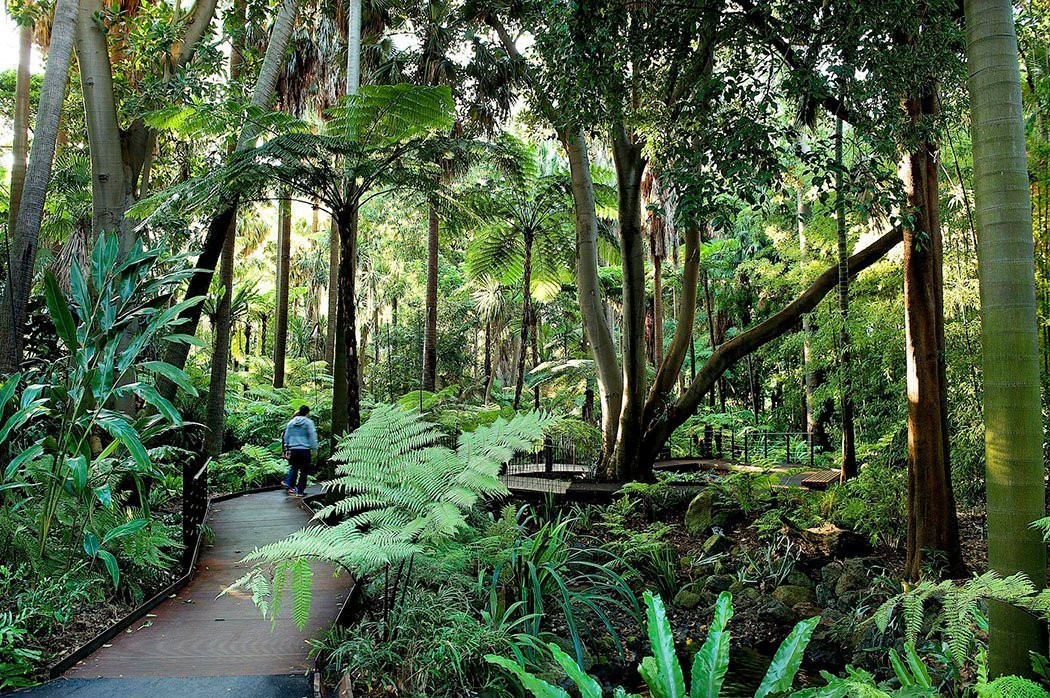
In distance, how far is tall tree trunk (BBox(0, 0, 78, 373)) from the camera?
5.23 meters

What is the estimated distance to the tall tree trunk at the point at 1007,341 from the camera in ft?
9.09

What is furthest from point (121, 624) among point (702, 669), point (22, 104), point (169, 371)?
point (22, 104)

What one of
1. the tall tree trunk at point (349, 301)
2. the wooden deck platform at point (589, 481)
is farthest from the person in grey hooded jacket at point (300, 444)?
the wooden deck platform at point (589, 481)

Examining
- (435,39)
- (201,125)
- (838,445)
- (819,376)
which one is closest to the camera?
(201,125)

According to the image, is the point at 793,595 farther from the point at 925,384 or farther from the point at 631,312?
the point at 631,312

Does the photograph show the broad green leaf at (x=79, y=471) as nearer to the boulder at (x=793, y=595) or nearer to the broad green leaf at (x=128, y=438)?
the broad green leaf at (x=128, y=438)

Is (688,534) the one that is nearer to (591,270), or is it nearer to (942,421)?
(942,421)

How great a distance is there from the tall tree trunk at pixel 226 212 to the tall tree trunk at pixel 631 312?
A: 4.47 metres

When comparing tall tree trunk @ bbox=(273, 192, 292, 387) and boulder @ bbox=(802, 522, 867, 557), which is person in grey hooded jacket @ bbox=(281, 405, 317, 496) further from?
boulder @ bbox=(802, 522, 867, 557)

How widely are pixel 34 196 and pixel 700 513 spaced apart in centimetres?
741

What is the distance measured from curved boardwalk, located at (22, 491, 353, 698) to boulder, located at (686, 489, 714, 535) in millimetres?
4302

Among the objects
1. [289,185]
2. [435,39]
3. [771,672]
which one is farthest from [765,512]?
[435,39]

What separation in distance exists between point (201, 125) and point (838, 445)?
14.0 m

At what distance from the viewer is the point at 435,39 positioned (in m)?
12.4
